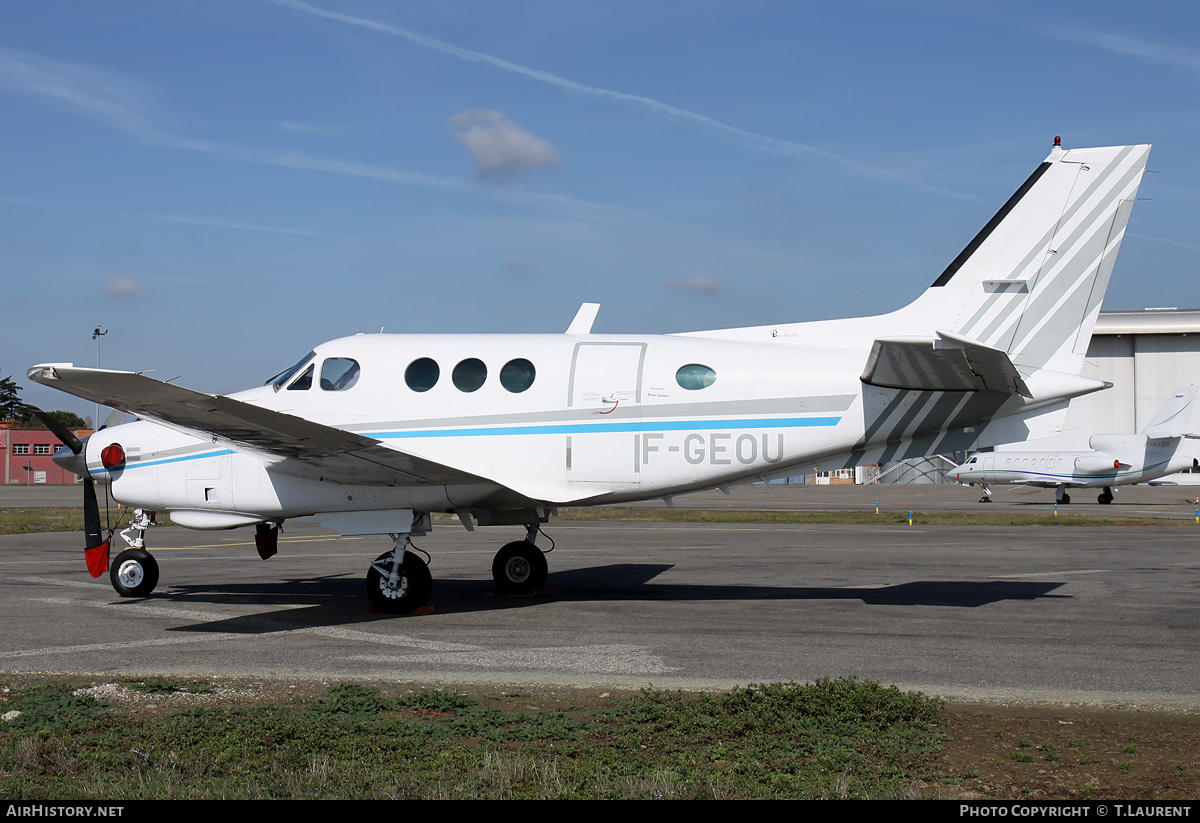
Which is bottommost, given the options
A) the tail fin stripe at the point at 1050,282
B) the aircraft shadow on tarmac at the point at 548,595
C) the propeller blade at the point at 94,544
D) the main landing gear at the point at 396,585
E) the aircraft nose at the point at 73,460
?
the aircraft shadow on tarmac at the point at 548,595

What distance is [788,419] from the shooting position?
1272cm

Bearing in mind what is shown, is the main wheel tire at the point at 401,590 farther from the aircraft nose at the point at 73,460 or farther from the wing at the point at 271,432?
the aircraft nose at the point at 73,460

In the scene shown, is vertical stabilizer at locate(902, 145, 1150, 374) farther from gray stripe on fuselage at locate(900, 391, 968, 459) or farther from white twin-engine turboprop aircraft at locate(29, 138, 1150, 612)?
gray stripe on fuselage at locate(900, 391, 968, 459)

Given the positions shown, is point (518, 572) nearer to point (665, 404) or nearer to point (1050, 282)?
point (665, 404)

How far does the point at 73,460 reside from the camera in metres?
Result: 14.1

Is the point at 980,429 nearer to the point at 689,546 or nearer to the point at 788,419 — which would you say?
the point at 788,419

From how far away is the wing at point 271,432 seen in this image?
33.2 feet

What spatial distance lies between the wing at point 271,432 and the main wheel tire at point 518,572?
2.18 m

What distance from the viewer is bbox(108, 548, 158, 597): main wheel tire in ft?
46.8

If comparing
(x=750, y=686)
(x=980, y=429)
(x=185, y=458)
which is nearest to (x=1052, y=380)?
(x=980, y=429)

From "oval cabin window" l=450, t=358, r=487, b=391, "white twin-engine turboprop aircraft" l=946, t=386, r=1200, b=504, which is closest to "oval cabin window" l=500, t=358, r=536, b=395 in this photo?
"oval cabin window" l=450, t=358, r=487, b=391

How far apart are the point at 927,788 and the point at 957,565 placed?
46.8 ft

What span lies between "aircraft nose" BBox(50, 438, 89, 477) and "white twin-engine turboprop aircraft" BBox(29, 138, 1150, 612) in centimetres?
104

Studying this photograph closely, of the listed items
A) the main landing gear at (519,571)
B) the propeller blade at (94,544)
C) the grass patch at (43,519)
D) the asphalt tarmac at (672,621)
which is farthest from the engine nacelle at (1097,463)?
the propeller blade at (94,544)
